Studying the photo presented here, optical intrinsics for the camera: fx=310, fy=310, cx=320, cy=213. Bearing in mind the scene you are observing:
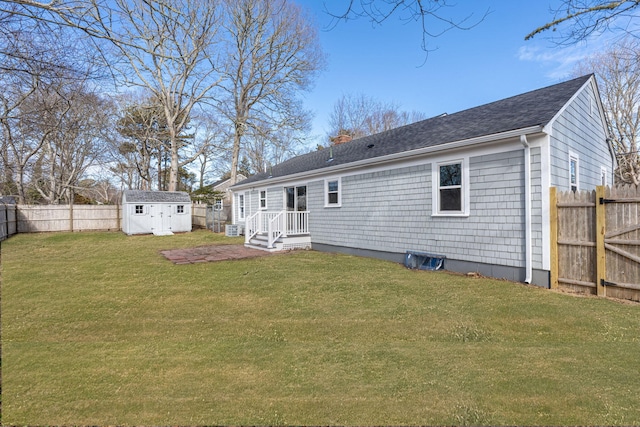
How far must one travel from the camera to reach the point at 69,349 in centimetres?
337

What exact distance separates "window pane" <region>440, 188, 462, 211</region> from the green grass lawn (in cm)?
191

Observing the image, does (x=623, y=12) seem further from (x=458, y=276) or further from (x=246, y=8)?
(x=246, y=8)

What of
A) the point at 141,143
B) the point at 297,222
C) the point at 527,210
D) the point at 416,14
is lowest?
the point at 297,222

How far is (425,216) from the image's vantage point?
7996 mm

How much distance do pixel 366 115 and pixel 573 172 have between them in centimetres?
2276

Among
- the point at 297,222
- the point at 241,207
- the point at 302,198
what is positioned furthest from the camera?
the point at 241,207

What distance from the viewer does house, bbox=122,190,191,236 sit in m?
17.9

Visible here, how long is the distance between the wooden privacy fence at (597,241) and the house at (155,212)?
60.3ft

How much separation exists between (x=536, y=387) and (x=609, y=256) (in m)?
4.36

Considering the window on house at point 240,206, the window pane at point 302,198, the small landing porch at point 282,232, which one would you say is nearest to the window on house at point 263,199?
the small landing porch at point 282,232

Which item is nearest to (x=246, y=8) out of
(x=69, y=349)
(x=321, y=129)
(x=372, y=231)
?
(x=321, y=129)

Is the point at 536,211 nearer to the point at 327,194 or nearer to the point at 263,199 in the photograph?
the point at 327,194

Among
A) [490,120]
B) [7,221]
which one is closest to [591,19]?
[490,120]

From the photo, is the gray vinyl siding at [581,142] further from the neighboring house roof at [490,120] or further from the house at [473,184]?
the neighboring house roof at [490,120]
